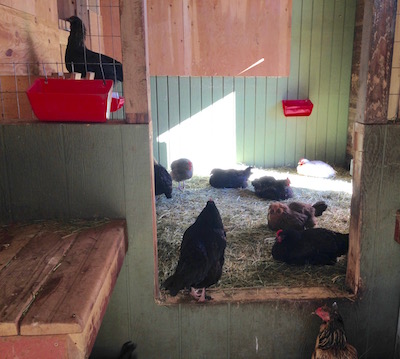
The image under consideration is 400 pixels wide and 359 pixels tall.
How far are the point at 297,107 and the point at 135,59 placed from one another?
4388 mm

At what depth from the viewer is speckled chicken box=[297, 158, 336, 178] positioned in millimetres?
5879

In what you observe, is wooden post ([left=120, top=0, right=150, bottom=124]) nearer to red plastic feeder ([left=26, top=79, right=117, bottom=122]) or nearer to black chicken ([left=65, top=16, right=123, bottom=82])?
red plastic feeder ([left=26, top=79, right=117, bottom=122])

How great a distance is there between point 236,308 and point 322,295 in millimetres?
518

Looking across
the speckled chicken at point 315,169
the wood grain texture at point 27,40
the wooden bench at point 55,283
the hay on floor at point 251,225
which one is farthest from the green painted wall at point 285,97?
the wooden bench at point 55,283

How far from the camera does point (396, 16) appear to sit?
7.38 feet

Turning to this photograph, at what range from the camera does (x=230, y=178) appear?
17.8ft

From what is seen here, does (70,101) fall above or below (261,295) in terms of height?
above

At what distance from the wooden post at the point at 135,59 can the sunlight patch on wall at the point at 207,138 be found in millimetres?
4096

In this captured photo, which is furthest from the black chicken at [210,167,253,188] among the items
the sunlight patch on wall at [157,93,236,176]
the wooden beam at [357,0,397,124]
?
the wooden beam at [357,0,397,124]

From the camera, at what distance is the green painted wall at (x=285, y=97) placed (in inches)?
239

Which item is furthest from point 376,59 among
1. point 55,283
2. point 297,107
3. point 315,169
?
point 297,107

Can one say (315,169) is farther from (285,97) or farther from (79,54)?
(79,54)

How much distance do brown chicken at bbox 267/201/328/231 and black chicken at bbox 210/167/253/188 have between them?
132cm

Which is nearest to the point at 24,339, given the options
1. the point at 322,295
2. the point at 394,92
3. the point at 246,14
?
the point at 322,295
